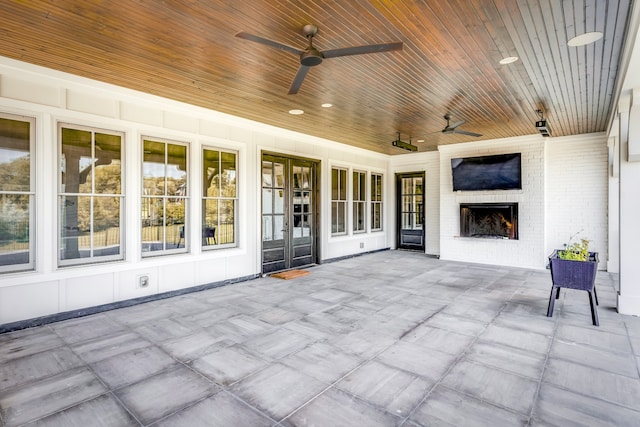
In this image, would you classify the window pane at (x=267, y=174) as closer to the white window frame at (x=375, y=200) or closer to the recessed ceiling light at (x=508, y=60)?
the white window frame at (x=375, y=200)

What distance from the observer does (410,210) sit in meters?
10.1

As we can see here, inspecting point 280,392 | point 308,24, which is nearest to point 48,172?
point 308,24

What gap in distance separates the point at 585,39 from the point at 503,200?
5.04 metres

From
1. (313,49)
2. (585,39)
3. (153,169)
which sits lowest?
(153,169)

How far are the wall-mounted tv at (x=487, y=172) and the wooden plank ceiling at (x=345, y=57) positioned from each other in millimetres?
1963

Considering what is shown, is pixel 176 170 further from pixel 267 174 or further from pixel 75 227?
pixel 267 174

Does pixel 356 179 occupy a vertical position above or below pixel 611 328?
above

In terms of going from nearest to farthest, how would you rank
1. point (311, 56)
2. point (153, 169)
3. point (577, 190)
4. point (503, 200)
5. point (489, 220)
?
point (311, 56) < point (153, 169) < point (577, 190) < point (503, 200) < point (489, 220)

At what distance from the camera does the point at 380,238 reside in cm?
985

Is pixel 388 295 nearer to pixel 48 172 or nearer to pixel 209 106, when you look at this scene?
pixel 209 106

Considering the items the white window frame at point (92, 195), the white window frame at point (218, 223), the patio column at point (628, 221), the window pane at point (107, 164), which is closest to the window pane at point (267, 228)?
the white window frame at point (218, 223)

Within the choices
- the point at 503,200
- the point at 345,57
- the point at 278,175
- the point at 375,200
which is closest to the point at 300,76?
the point at 345,57

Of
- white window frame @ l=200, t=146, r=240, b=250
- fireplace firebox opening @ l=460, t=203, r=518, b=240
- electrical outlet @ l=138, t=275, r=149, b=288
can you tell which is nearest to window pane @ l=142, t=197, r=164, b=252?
electrical outlet @ l=138, t=275, r=149, b=288

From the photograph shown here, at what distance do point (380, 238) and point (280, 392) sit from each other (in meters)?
7.69
